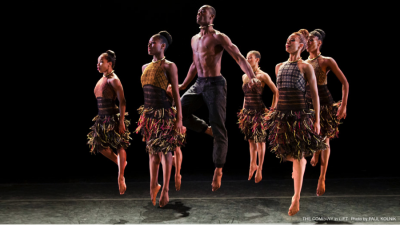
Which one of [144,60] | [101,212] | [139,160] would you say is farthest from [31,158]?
[101,212]

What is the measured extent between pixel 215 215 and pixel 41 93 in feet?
12.2

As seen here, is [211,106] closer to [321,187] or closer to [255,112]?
[255,112]

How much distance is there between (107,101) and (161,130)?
0.70 m

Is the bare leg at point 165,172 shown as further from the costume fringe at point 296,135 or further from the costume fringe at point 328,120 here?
the costume fringe at point 328,120

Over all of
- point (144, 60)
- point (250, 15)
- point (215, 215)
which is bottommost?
point (215, 215)

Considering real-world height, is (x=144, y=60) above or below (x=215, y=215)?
above

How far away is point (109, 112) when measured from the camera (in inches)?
159

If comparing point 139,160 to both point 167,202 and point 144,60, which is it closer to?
point 144,60

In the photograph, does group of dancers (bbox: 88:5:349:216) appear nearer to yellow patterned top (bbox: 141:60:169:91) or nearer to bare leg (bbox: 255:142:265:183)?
yellow patterned top (bbox: 141:60:169:91)

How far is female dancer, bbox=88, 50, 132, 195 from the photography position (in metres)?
3.97

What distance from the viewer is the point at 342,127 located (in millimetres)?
6531

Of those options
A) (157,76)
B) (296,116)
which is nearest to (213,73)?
(157,76)

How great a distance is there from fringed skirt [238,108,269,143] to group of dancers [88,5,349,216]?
703mm

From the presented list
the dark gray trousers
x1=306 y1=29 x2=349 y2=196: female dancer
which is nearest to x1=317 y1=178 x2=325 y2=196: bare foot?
x1=306 y1=29 x2=349 y2=196: female dancer
